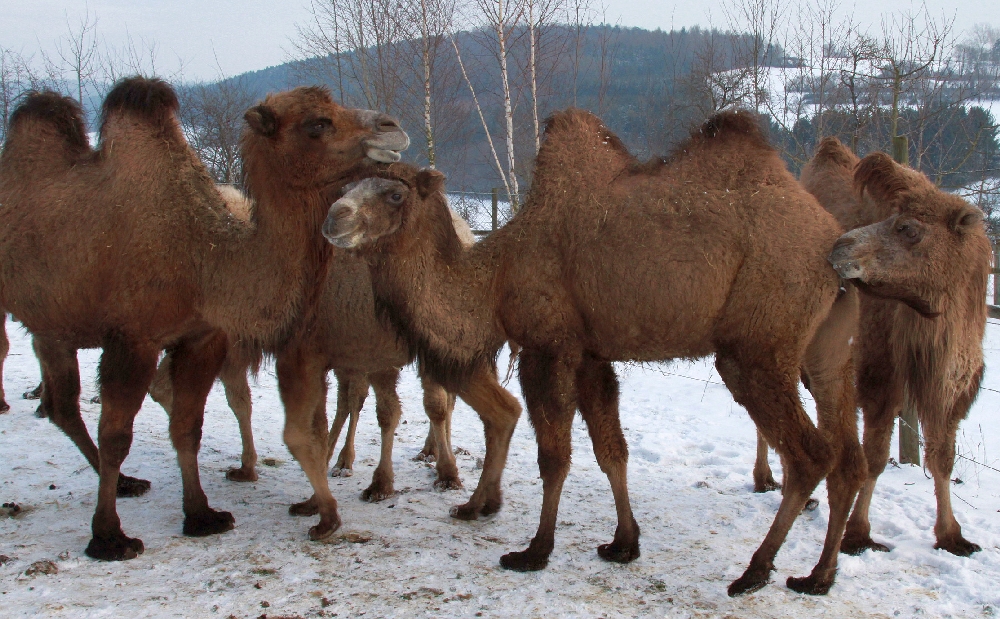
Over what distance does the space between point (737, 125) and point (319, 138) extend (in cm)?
243

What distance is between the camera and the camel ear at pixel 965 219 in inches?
170

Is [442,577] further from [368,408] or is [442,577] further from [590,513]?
[368,408]

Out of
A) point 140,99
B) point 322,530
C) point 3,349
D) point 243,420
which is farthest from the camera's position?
point 3,349

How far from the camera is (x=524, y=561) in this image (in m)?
4.58

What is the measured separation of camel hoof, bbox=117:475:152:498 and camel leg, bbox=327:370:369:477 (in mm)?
1392

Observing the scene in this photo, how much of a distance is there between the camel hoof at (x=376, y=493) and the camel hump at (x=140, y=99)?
297 centimetres

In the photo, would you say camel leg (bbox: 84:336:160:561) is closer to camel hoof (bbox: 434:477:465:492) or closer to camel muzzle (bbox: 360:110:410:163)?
camel muzzle (bbox: 360:110:410:163)

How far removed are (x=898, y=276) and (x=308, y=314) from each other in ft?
10.9

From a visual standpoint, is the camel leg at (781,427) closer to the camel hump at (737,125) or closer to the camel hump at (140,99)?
the camel hump at (737,125)

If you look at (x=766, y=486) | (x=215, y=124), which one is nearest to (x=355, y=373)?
(x=766, y=486)

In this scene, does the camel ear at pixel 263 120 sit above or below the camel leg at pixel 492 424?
above

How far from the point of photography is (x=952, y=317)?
179 inches

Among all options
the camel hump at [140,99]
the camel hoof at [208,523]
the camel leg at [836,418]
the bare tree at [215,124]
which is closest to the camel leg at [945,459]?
the camel leg at [836,418]

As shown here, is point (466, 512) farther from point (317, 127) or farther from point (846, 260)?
point (846, 260)
